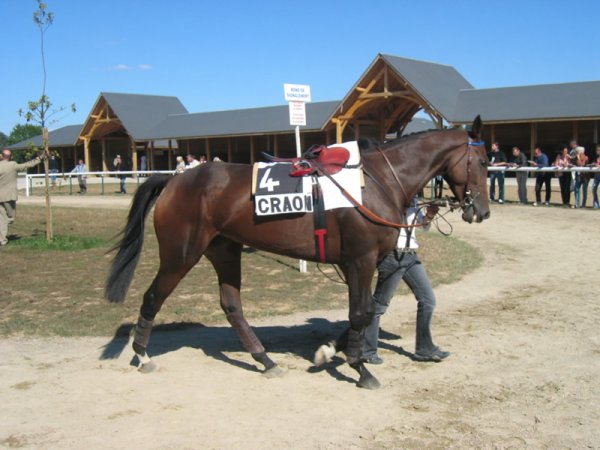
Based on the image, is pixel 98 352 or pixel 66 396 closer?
pixel 66 396

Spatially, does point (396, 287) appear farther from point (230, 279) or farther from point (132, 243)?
point (132, 243)

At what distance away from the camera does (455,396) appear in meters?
4.95

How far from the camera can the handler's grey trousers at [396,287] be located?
5.74 m

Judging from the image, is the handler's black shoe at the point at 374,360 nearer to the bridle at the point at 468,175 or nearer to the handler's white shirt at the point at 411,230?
the handler's white shirt at the point at 411,230

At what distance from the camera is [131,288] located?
888 cm

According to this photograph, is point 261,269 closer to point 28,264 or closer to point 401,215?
point 28,264

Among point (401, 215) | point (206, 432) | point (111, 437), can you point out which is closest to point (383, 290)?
point (401, 215)

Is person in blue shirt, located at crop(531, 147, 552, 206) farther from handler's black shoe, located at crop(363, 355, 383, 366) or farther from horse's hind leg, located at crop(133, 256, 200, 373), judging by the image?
horse's hind leg, located at crop(133, 256, 200, 373)

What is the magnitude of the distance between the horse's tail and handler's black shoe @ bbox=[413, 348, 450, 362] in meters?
2.80

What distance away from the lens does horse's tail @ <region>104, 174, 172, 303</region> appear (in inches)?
234

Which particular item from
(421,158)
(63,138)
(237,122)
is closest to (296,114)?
(421,158)

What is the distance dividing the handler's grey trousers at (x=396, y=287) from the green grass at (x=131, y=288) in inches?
84.6

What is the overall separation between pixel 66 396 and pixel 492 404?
129 inches

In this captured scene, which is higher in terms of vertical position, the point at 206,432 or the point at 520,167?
the point at 520,167
